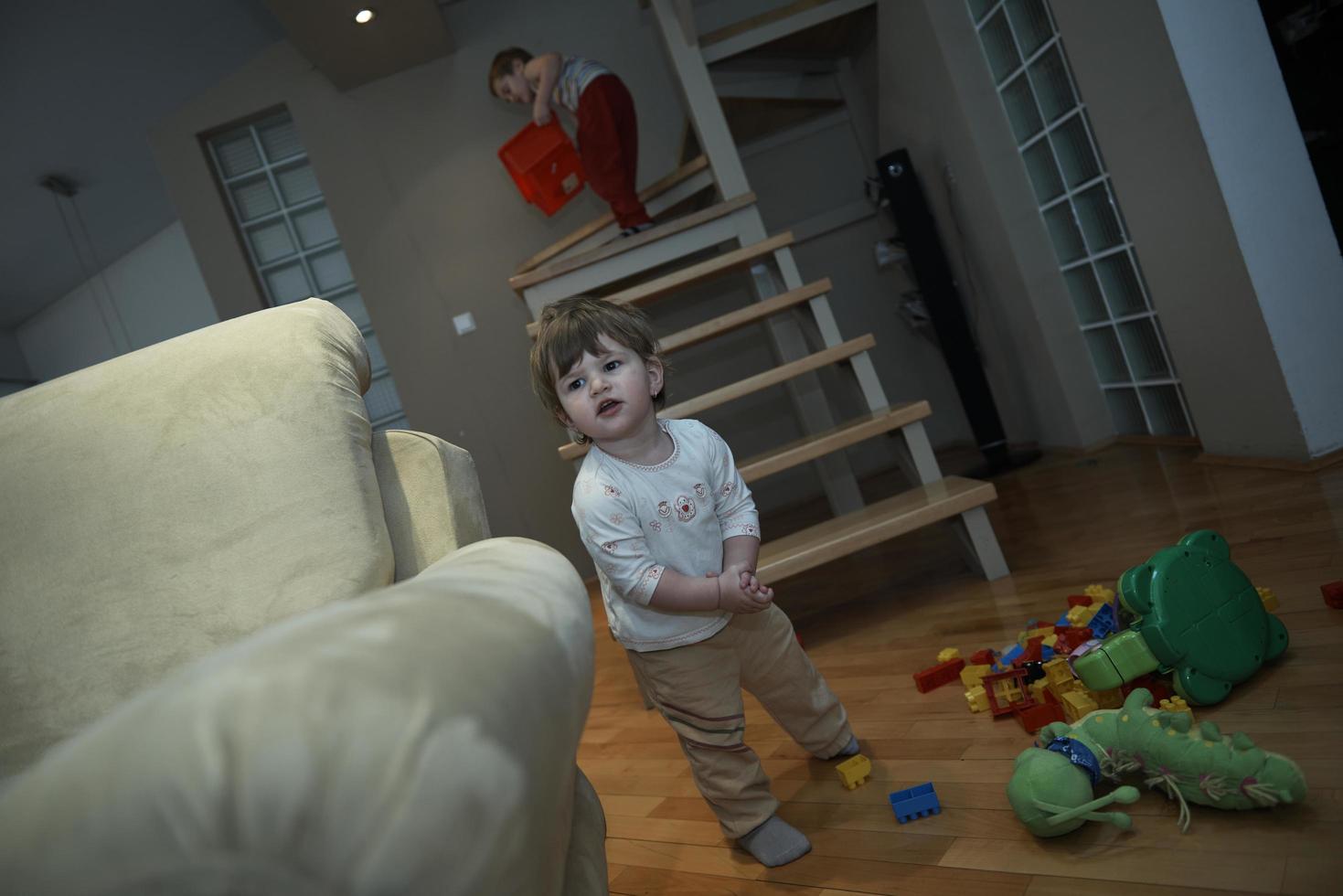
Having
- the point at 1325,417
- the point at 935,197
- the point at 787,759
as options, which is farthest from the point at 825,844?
the point at 935,197

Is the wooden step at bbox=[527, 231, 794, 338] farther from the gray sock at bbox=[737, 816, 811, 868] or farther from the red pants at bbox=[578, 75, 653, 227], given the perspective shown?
the gray sock at bbox=[737, 816, 811, 868]

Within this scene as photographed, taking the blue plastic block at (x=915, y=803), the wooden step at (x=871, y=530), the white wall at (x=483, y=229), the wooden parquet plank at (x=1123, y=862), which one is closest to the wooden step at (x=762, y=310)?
the wooden step at (x=871, y=530)

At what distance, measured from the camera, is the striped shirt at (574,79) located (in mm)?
A: 3135

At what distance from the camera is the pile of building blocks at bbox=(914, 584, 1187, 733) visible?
1.19 meters

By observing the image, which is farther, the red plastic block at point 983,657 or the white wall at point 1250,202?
the white wall at point 1250,202

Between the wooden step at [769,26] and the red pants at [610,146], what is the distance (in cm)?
36

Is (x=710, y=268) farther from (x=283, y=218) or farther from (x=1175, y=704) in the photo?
(x=283, y=218)

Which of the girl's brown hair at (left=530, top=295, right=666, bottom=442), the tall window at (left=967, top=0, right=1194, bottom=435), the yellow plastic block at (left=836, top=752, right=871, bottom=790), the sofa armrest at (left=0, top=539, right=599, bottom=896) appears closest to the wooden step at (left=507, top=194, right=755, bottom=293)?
the tall window at (left=967, top=0, right=1194, bottom=435)

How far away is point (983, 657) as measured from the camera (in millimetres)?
1488

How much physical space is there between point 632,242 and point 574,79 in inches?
36.7

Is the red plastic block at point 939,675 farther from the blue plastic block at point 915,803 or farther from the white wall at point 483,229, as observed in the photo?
the white wall at point 483,229

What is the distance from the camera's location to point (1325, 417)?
1.87 metres

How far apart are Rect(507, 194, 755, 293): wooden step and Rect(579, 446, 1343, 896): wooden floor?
42.8 inches

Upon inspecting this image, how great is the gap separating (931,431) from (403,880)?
404cm
